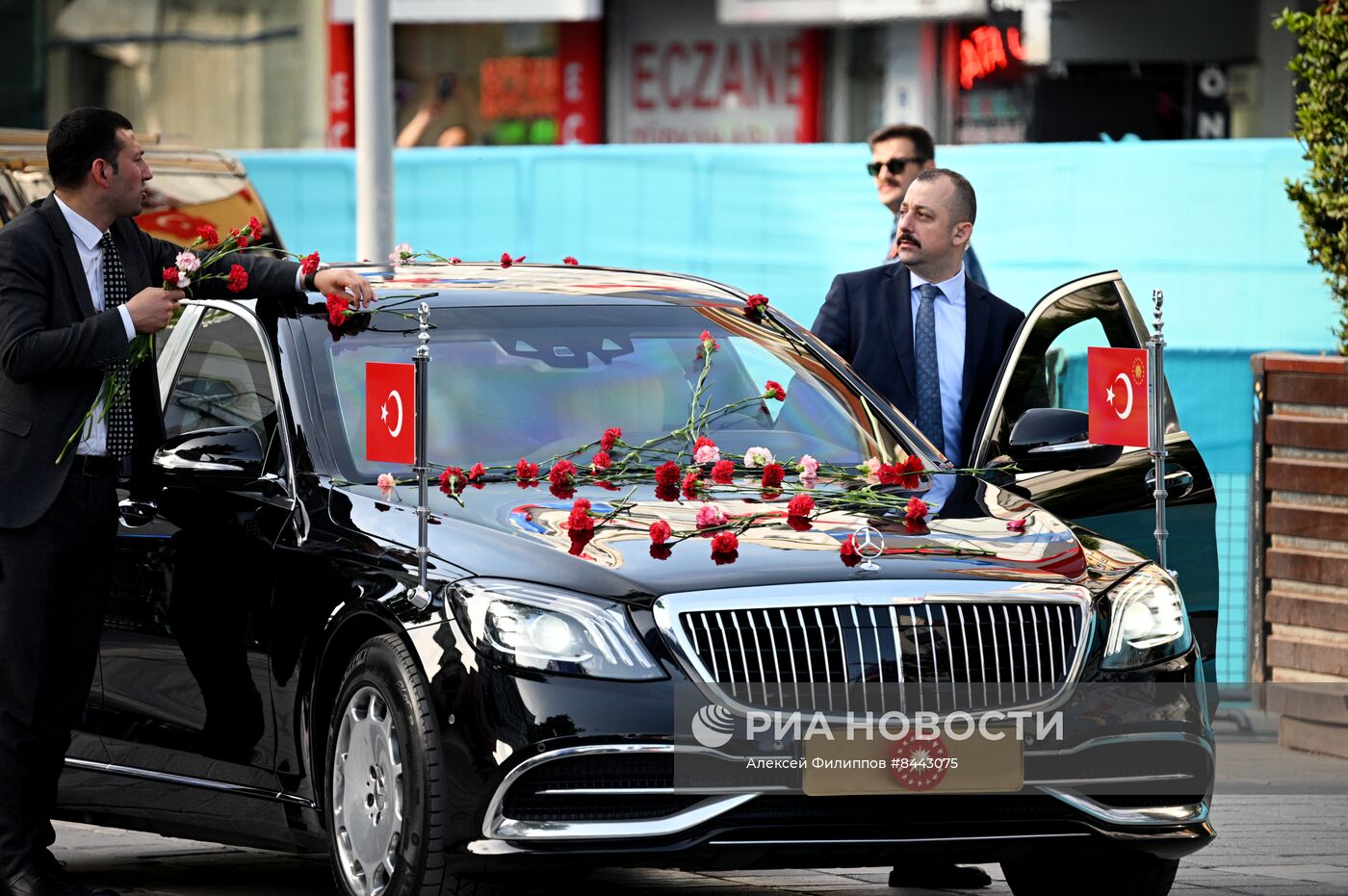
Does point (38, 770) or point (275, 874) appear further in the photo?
point (275, 874)

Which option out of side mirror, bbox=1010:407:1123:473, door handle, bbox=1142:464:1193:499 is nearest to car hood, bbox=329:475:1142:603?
side mirror, bbox=1010:407:1123:473

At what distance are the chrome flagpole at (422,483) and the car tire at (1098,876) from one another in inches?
62.0

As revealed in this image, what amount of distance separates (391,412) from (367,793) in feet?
3.08

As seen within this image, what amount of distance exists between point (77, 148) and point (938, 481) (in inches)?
94.8

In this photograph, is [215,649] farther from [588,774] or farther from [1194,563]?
[1194,563]

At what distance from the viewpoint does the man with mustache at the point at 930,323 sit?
8.55 m

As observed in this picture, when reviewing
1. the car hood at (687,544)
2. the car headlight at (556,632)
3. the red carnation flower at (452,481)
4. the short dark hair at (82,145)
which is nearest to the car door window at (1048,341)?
the car hood at (687,544)

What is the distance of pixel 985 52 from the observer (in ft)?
76.1

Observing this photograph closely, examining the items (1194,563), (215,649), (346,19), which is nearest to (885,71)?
(346,19)

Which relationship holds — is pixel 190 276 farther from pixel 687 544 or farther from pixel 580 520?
pixel 687 544

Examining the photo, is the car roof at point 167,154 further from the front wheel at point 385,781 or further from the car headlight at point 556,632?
the car headlight at point 556,632

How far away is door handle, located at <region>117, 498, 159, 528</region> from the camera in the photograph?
284 inches

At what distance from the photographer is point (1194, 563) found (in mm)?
8203

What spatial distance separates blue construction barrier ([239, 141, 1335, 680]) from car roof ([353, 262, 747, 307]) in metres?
7.12
